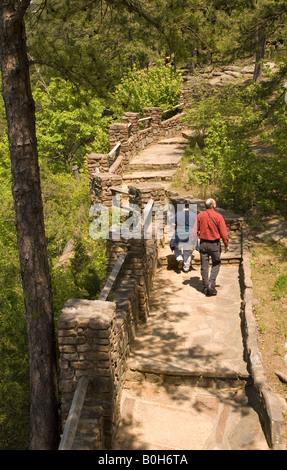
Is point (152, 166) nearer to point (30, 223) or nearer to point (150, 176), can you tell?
point (150, 176)

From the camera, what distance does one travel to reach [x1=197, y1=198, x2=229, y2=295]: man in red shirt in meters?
8.36

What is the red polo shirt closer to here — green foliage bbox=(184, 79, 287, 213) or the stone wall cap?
the stone wall cap

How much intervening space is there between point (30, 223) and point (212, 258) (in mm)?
3776

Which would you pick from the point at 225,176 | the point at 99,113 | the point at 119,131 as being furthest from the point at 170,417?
the point at 99,113

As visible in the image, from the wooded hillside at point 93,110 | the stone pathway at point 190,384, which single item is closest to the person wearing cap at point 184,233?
the stone pathway at point 190,384

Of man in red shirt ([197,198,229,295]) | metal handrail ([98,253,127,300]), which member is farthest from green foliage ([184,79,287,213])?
metal handrail ([98,253,127,300])

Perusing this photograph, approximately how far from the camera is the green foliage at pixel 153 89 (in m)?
23.6

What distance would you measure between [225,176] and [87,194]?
6.71 meters

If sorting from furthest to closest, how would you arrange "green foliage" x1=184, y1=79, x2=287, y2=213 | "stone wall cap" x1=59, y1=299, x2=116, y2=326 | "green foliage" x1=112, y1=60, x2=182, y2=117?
"green foliage" x1=112, y1=60, x2=182, y2=117
"green foliage" x1=184, y1=79, x2=287, y2=213
"stone wall cap" x1=59, y1=299, x2=116, y2=326

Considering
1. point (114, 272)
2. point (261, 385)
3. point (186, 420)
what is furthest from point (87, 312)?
point (261, 385)

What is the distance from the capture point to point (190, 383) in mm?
6340

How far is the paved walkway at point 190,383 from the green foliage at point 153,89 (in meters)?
17.3

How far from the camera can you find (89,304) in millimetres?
5371
